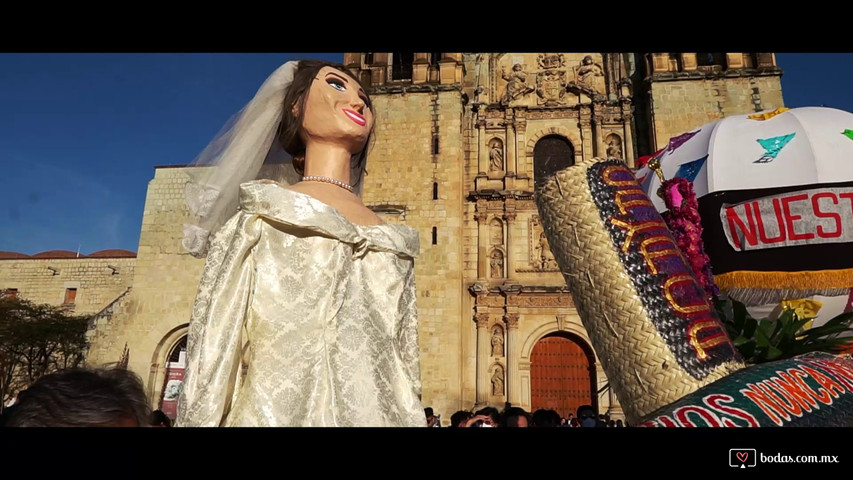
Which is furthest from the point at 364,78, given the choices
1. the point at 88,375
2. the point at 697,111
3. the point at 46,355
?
the point at 88,375

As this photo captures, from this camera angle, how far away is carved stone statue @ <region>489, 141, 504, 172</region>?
44.1 feet

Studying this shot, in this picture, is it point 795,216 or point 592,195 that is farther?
point 795,216

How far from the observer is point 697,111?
39.8 ft

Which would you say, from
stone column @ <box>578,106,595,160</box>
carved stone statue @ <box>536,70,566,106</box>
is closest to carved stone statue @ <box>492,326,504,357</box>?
stone column @ <box>578,106,595,160</box>

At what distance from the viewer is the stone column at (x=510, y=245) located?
12.5 m

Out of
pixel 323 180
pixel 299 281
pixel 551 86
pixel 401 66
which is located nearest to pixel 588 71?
pixel 551 86

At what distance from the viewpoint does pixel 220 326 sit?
182 cm

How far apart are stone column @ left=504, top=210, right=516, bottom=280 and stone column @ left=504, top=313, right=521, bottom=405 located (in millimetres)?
1086

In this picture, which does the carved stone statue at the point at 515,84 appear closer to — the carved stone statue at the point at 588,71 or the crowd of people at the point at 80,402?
the carved stone statue at the point at 588,71

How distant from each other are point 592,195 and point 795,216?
7.52 feet

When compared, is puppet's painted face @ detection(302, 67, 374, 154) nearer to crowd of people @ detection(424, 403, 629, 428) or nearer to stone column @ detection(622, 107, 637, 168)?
crowd of people @ detection(424, 403, 629, 428)
